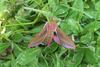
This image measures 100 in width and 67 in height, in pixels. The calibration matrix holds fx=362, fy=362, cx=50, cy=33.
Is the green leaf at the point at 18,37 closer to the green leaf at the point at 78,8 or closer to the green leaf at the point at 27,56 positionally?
the green leaf at the point at 27,56

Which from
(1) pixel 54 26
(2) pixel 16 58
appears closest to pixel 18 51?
(2) pixel 16 58

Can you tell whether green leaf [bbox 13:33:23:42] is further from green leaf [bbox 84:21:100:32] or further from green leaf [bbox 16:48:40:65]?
green leaf [bbox 84:21:100:32]

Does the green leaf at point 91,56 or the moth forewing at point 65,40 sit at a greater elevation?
the moth forewing at point 65,40

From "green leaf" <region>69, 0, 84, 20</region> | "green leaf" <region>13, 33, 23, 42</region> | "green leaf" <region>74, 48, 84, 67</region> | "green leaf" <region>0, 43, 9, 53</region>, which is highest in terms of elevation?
"green leaf" <region>69, 0, 84, 20</region>

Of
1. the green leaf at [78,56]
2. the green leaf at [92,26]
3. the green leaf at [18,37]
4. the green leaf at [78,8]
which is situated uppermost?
the green leaf at [78,8]

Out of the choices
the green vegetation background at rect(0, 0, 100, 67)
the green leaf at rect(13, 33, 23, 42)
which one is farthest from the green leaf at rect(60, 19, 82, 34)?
the green leaf at rect(13, 33, 23, 42)

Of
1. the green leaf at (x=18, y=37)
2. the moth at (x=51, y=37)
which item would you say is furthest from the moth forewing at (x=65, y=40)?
the green leaf at (x=18, y=37)

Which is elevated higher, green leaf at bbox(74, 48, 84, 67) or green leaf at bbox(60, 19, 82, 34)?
green leaf at bbox(60, 19, 82, 34)

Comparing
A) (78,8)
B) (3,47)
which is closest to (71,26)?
(78,8)

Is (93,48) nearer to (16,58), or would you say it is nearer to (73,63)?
(73,63)
